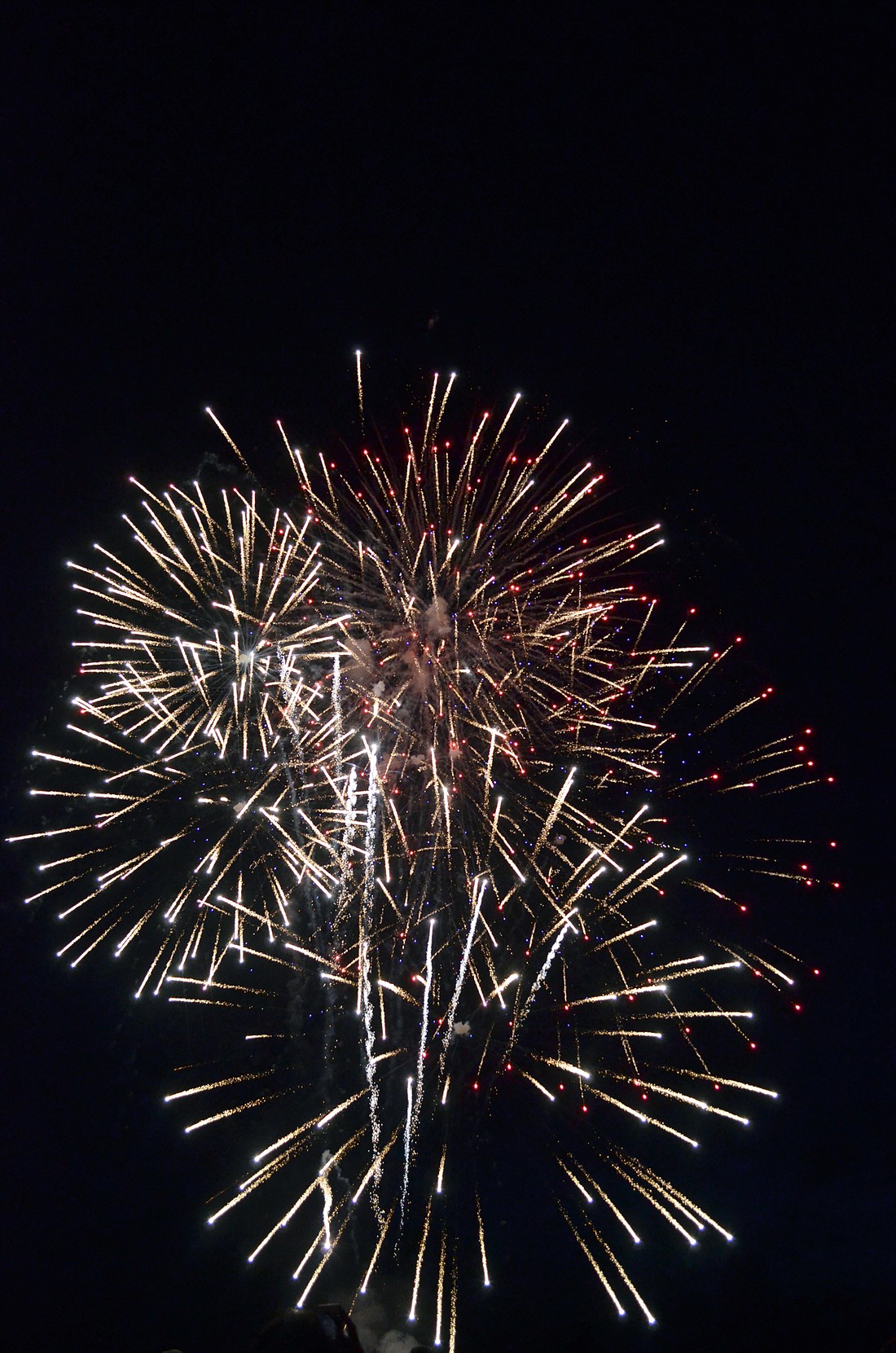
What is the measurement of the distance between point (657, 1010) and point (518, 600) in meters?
7.41

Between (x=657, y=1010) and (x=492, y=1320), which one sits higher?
(x=657, y=1010)

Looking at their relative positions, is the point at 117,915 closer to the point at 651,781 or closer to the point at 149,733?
the point at 149,733

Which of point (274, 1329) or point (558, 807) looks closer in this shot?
point (558, 807)

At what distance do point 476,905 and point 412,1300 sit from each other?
10484 millimetres

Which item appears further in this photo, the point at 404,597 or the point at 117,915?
the point at 117,915

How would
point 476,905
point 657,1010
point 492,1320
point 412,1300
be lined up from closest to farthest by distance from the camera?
point 476,905 → point 657,1010 → point 412,1300 → point 492,1320

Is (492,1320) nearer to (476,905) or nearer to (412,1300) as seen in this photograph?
(412,1300)

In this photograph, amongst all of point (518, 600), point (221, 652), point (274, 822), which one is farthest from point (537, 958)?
point (221, 652)

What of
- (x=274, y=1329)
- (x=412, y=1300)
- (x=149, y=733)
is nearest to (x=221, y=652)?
(x=149, y=733)

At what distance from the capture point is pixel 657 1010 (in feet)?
44.0

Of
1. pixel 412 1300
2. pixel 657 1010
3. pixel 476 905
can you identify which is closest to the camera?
pixel 476 905

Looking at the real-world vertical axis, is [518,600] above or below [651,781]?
above

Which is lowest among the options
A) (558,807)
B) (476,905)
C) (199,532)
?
(476,905)

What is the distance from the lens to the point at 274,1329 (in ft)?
45.9
